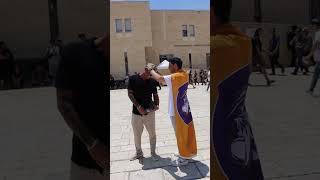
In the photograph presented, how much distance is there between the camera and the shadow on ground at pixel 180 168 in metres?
4.77

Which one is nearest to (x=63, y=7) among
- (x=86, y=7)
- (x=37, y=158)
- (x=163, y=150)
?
(x=86, y=7)

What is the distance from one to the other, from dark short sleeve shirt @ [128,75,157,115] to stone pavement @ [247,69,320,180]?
2.75 metres

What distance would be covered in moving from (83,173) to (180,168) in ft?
8.51

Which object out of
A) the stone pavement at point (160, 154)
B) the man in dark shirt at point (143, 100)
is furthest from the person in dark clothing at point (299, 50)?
the man in dark shirt at point (143, 100)

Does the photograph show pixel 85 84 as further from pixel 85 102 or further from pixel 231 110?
pixel 231 110

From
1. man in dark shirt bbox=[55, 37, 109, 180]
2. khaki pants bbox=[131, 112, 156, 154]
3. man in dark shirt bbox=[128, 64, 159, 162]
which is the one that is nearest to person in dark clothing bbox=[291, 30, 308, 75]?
man in dark shirt bbox=[55, 37, 109, 180]

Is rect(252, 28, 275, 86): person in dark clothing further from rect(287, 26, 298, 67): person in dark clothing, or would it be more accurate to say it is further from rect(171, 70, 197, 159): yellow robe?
rect(171, 70, 197, 159): yellow robe

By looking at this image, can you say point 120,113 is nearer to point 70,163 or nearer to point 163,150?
point 163,150

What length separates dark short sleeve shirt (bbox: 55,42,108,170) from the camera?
2.36m

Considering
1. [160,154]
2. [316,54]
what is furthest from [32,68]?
[160,154]

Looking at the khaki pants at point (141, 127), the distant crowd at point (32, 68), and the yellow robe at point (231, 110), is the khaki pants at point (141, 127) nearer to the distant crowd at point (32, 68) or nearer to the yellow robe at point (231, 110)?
the yellow robe at point (231, 110)

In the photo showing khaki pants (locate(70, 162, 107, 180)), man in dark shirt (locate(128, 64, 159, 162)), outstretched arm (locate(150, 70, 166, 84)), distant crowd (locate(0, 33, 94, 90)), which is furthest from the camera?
man in dark shirt (locate(128, 64, 159, 162))

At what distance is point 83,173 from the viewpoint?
2521mm

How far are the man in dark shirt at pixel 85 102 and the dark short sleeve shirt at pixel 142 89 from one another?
2.82m
